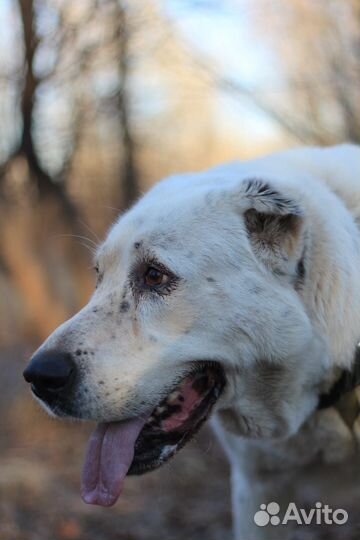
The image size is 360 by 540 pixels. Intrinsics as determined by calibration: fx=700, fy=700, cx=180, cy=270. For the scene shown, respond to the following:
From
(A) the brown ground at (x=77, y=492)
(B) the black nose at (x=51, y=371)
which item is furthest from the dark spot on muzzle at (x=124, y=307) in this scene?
(A) the brown ground at (x=77, y=492)

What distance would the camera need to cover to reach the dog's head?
2230 millimetres

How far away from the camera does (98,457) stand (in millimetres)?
2312

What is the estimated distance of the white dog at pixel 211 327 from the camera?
7.37 ft

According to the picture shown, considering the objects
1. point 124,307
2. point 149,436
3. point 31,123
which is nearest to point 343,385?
point 149,436

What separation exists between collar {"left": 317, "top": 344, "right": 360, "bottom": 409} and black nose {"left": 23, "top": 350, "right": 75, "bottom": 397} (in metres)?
0.97

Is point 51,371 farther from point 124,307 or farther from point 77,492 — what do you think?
point 77,492

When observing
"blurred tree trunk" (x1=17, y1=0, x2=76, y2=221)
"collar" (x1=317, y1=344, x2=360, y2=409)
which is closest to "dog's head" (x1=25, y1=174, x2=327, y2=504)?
"collar" (x1=317, y1=344, x2=360, y2=409)

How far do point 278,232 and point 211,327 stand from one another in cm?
40

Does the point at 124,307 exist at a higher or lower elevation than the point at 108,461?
higher

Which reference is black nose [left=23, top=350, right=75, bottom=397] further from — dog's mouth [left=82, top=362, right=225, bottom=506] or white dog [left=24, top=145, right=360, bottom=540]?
dog's mouth [left=82, top=362, right=225, bottom=506]

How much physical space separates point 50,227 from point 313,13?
272 cm

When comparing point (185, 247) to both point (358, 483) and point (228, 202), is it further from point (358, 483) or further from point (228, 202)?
point (358, 483)

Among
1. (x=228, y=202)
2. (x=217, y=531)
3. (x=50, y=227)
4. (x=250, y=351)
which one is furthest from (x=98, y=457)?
(x=50, y=227)

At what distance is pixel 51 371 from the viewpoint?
218 cm
